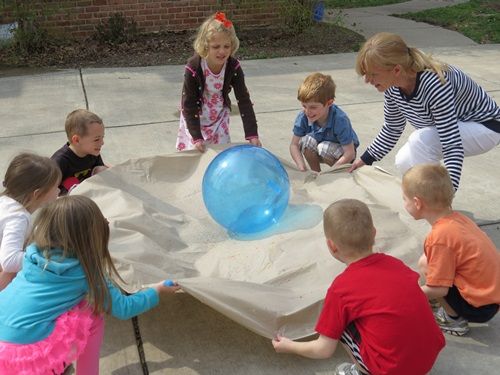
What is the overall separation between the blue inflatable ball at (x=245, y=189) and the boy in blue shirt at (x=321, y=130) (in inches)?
28.9

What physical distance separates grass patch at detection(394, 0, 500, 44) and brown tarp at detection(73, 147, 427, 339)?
7.30 m

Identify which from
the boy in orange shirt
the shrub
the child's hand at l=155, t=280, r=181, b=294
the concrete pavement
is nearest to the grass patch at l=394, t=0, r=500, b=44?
the concrete pavement

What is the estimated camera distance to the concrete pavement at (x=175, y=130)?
8.14 ft

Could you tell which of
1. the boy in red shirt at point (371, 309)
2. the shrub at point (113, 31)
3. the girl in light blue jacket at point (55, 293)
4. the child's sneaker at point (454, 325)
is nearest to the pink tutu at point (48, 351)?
the girl in light blue jacket at point (55, 293)

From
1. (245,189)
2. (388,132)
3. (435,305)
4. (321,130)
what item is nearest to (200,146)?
(321,130)

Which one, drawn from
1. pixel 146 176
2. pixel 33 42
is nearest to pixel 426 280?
pixel 146 176

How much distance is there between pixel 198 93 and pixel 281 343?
2279 mm

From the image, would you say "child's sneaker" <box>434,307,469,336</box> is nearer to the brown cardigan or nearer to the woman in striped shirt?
the woman in striped shirt

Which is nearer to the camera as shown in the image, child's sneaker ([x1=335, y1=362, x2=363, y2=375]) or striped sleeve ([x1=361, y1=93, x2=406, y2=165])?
child's sneaker ([x1=335, y1=362, x2=363, y2=375])

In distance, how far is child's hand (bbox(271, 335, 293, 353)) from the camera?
2.33 metres

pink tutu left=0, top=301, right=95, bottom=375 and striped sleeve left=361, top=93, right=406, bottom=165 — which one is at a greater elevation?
striped sleeve left=361, top=93, right=406, bottom=165

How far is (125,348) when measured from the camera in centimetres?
255

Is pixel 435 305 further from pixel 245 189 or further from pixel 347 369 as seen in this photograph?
pixel 245 189

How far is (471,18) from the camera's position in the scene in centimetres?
1155
